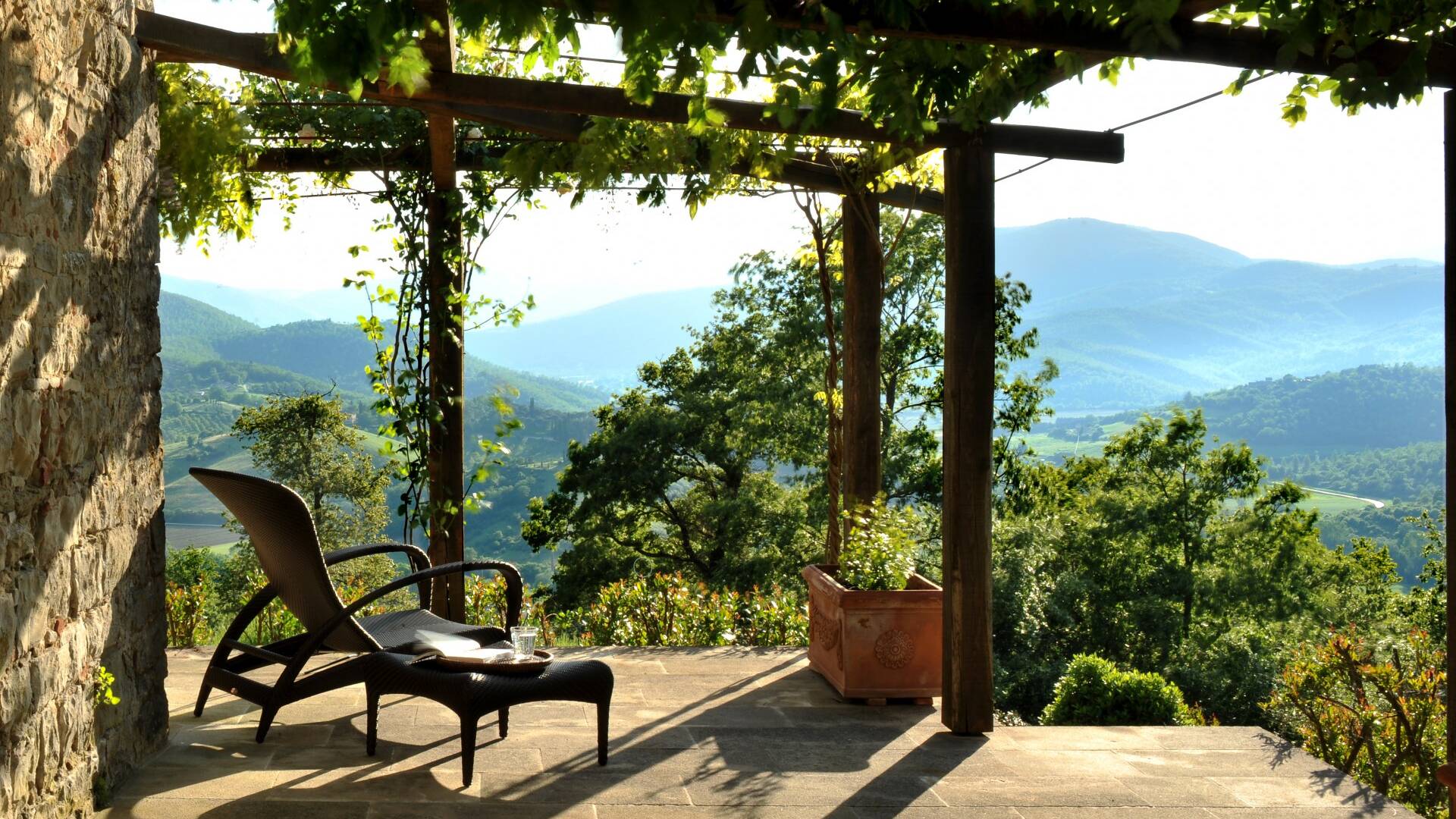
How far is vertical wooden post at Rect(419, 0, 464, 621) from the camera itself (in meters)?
5.62

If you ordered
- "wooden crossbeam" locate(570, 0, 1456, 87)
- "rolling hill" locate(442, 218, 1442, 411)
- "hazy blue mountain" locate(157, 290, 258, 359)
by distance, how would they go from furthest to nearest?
"rolling hill" locate(442, 218, 1442, 411) < "hazy blue mountain" locate(157, 290, 258, 359) < "wooden crossbeam" locate(570, 0, 1456, 87)

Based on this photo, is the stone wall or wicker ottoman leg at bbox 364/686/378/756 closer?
the stone wall

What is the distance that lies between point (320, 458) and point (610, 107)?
43.5 ft

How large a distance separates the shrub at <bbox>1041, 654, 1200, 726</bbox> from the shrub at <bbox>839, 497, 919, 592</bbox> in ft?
3.87

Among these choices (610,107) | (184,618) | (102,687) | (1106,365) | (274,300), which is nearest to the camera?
(102,687)

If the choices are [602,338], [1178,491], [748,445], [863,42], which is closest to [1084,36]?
[863,42]

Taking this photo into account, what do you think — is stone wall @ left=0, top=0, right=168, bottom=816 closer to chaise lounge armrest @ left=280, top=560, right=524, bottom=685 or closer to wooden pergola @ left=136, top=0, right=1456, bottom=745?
chaise lounge armrest @ left=280, top=560, right=524, bottom=685

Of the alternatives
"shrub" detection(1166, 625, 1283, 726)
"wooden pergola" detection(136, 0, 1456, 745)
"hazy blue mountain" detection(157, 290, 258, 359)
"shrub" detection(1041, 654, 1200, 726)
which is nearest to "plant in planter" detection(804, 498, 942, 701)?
"wooden pergola" detection(136, 0, 1456, 745)

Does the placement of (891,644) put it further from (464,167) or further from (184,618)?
(184,618)

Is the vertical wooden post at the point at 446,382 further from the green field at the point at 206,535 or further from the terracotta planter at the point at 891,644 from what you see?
the green field at the point at 206,535

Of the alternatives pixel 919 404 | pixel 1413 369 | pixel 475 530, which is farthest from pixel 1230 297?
pixel 919 404

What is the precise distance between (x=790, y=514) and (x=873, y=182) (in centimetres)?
1339

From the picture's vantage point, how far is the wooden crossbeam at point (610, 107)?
12.8 feet

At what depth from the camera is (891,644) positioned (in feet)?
15.6
